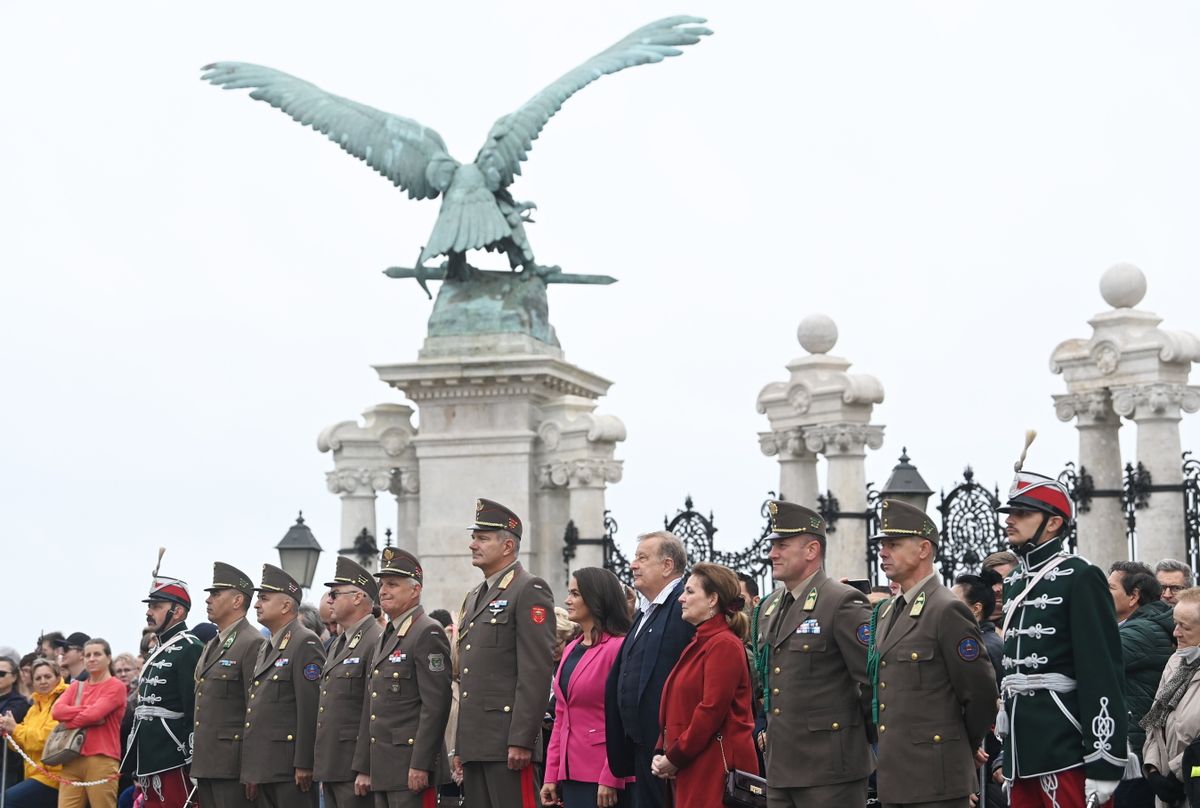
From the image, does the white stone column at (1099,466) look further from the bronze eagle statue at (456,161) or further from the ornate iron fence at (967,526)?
the bronze eagle statue at (456,161)

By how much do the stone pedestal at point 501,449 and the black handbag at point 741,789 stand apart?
11199mm

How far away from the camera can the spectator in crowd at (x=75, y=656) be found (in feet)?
42.5

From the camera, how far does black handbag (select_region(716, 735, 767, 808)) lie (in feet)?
25.9

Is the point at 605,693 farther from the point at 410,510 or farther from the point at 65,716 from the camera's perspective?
the point at 410,510

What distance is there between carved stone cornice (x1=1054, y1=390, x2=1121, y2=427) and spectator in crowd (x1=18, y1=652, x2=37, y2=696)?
29.8ft

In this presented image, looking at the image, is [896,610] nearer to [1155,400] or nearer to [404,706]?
[404,706]

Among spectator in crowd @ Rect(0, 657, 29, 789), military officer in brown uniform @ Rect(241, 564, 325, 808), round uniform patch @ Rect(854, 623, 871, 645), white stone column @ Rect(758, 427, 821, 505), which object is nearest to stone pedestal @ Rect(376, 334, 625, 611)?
white stone column @ Rect(758, 427, 821, 505)

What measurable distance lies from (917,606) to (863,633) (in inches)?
14.9

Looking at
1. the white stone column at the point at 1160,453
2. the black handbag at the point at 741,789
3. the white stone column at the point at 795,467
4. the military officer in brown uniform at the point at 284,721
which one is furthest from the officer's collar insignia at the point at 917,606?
the white stone column at the point at 795,467

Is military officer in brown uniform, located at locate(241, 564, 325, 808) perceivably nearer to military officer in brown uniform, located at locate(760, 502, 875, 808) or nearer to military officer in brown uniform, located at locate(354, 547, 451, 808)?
military officer in brown uniform, located at locate(354, 547, 451, 808)

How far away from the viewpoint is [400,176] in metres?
20.5

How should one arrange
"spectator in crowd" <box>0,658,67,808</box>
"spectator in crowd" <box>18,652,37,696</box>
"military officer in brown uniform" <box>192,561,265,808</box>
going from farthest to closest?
1. "spectator in crowd" <box>18,652,37,696</box>
2. "spectator in crowd" <box>0,658,67,808</box>
3. "military officer in brown uniform" <box>192,561,265,808</box>

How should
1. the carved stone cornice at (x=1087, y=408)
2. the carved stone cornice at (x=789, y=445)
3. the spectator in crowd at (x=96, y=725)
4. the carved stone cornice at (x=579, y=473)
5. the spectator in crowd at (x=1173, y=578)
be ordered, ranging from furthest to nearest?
the carved stone cornice at (x=579, y=473)
the carved stone cornice at (x=789, y=445)
the carved stone cornice at (x=1087, y=408)
the spectator in crowd at (x=96, y=725)
the spectator in crowd at (x=1173, y=578)

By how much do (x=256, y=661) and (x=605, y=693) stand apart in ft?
10.2
